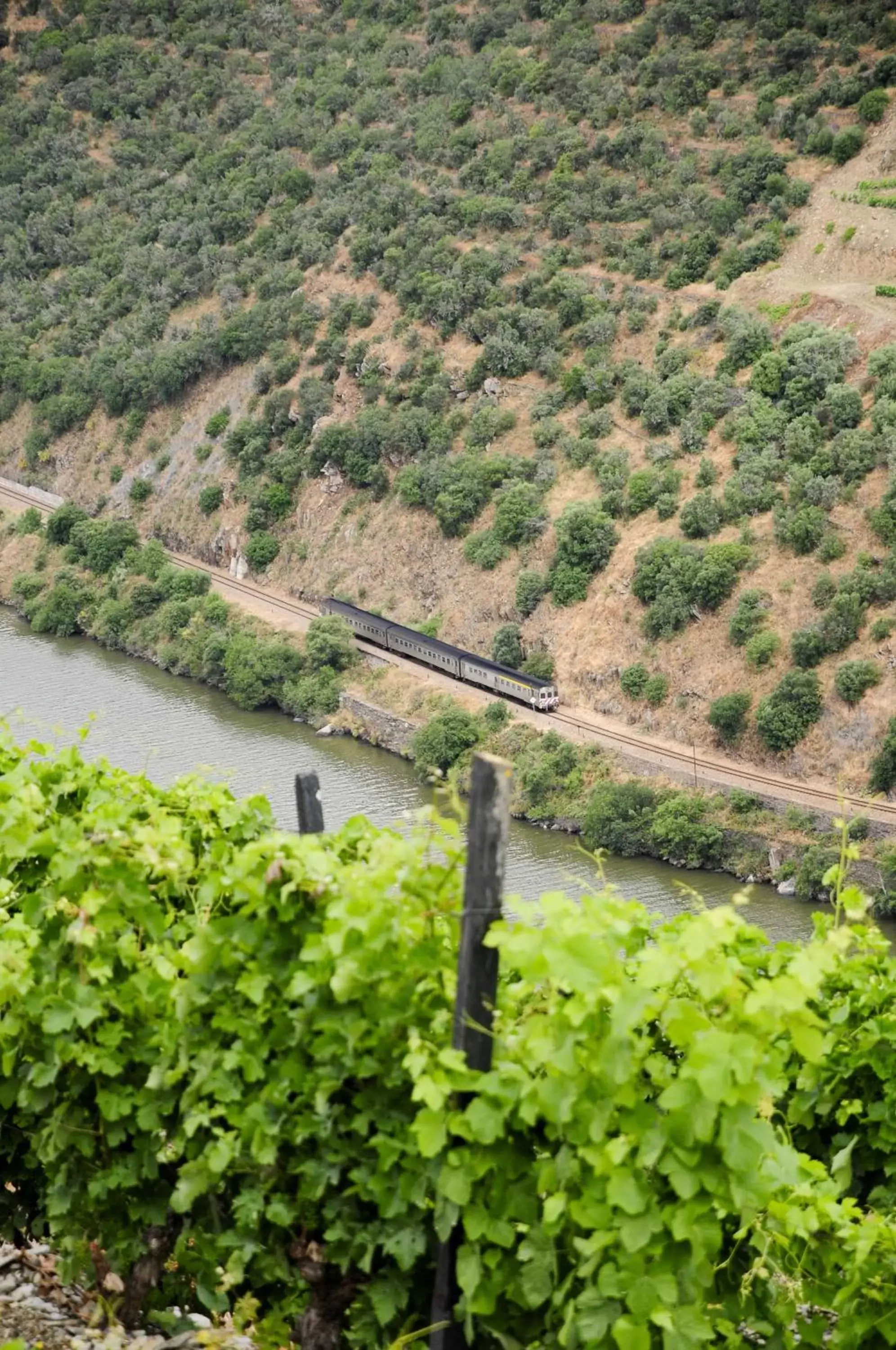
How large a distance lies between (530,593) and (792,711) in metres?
9.65

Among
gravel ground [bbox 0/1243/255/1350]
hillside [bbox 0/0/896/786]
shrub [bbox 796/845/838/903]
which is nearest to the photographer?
gravel ground [bbox 0/1243/255/1350]

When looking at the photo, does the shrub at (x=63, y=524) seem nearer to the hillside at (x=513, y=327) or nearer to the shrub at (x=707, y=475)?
the hillside at (x=513, y=327)

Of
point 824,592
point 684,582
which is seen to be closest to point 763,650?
point 824,592

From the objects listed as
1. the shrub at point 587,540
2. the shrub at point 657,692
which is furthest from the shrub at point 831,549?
the shrub at point 587,540

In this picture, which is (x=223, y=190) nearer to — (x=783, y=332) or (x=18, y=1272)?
(x=783, y=332)

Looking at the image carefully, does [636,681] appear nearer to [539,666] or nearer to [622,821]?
[539,666]

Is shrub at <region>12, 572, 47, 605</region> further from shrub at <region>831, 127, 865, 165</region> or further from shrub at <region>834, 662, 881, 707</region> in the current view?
shrub at <region>831, 127, 865, 165</region>

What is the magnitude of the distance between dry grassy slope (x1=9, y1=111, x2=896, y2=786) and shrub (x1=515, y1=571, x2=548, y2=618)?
11.6 inches

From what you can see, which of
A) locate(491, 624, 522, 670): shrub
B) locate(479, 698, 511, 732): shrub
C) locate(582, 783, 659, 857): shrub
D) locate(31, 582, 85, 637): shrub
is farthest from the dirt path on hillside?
locate(31, 582, 85, 637): shrub

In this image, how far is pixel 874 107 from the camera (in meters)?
54.8

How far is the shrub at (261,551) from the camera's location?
55.6m

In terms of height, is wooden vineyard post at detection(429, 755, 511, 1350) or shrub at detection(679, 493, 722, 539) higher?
wooden vineyard post at detection(429, 755, 511, 1350)

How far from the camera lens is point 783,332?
48.8 meters

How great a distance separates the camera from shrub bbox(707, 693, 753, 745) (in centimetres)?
4159
